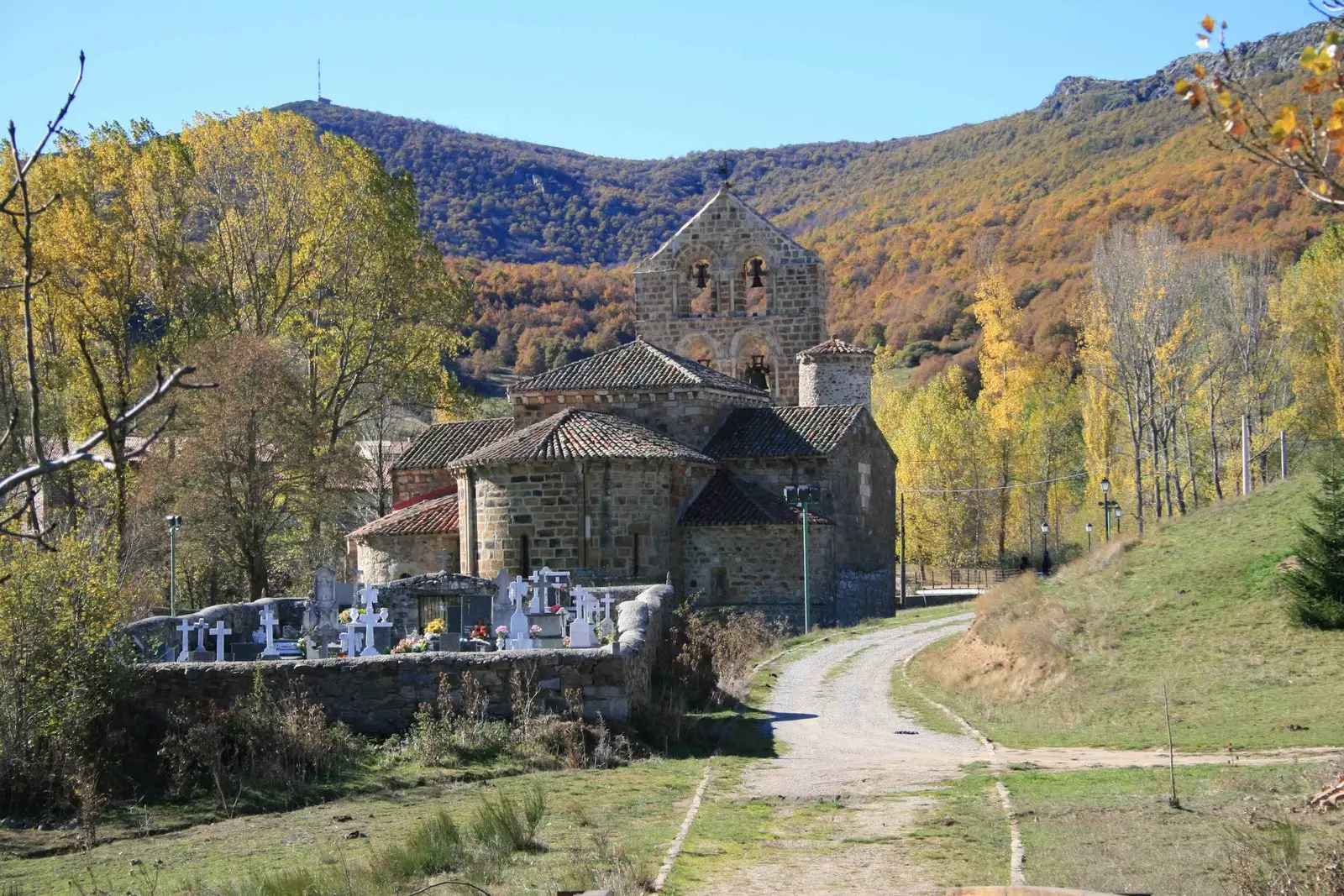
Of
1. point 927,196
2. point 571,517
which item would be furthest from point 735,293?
point 927,196

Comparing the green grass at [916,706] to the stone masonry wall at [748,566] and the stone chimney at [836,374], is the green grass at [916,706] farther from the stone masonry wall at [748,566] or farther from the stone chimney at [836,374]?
the stone chimney at [836,374]

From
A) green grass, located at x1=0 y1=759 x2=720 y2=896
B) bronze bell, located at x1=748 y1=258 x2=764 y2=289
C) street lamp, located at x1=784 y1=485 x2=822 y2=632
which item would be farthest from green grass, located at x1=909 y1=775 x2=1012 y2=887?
bronze bell, located at x1=748 y1=258 x2=764 y2=289

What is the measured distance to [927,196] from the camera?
132 meters

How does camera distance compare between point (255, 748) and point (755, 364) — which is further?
point (755, 364)

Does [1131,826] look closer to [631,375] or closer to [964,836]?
[964,836]

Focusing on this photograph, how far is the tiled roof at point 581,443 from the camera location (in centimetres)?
3038

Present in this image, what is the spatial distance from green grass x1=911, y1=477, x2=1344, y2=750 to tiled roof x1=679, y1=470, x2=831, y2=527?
270 inches

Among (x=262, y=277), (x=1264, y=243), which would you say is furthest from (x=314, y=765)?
(x=1264, y=243)

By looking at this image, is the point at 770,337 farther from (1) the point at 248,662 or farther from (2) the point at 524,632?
(1) the point at 248,662

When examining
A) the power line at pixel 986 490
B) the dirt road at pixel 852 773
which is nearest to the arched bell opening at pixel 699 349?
the power line at pixel 986 490

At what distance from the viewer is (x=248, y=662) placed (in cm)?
1575

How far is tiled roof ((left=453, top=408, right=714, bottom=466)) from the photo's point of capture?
3038cm

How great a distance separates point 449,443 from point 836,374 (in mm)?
10806

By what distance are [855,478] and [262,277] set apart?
16314 millimetres
